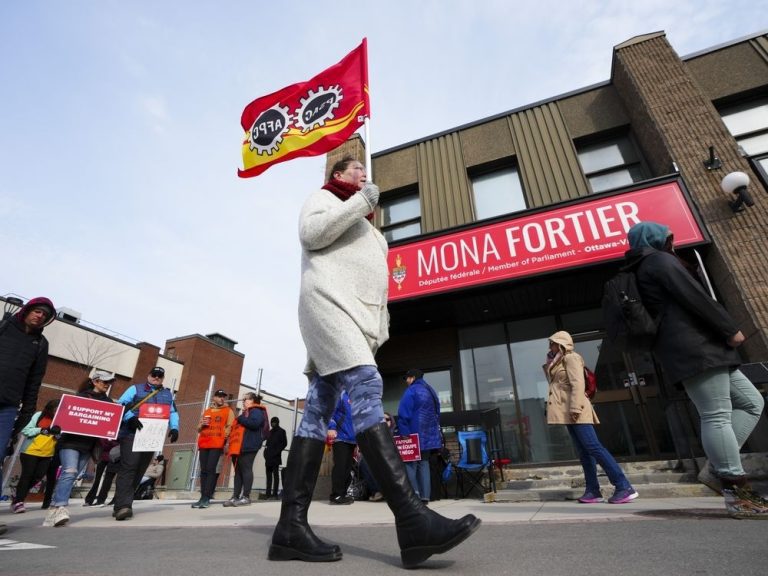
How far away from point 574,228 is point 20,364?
7797mm

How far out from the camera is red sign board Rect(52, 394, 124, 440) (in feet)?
16.2

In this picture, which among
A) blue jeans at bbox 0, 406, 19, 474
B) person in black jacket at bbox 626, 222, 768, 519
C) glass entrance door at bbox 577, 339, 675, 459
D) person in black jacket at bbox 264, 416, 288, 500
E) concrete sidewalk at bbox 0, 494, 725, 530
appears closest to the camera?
person in black jacket at bbox 626, 222, 768, 519

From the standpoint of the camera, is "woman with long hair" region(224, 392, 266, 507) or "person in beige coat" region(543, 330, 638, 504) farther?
"woman with long hair" region(224, 392, 266, 507)

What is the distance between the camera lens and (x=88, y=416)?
5.09 metres

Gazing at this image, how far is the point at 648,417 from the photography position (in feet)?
24.5

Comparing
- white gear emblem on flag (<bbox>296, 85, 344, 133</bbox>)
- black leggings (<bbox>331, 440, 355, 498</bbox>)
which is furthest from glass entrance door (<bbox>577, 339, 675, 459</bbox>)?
white gear emblem on flag (<bbox>296, 85, 344, 133</bbox>)

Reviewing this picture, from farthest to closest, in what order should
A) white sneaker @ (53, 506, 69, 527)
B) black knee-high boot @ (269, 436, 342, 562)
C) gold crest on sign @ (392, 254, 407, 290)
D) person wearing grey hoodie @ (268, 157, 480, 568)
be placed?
1. gold crest on sign @ (392, 254, 407, 290)
2. white sneaker @ (53, 506, 69, 527)
3. black knee-high boot @ (269, 436, 342, 562)
4. person wearing grey hoodie @ (268, 157, 480, 568)

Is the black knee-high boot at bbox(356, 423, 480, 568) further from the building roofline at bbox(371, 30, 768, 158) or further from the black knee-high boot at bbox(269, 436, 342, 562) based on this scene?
the building roofline at bbox(371, 30, 768, 158)

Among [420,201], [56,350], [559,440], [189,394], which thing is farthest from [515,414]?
[189,394]

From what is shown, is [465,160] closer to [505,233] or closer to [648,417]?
[505,233]

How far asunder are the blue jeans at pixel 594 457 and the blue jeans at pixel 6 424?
508 centimetres

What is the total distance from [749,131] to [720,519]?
30.5 ft

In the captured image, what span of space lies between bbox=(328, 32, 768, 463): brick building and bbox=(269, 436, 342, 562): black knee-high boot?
6.08m

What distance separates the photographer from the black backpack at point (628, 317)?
8.95ft
